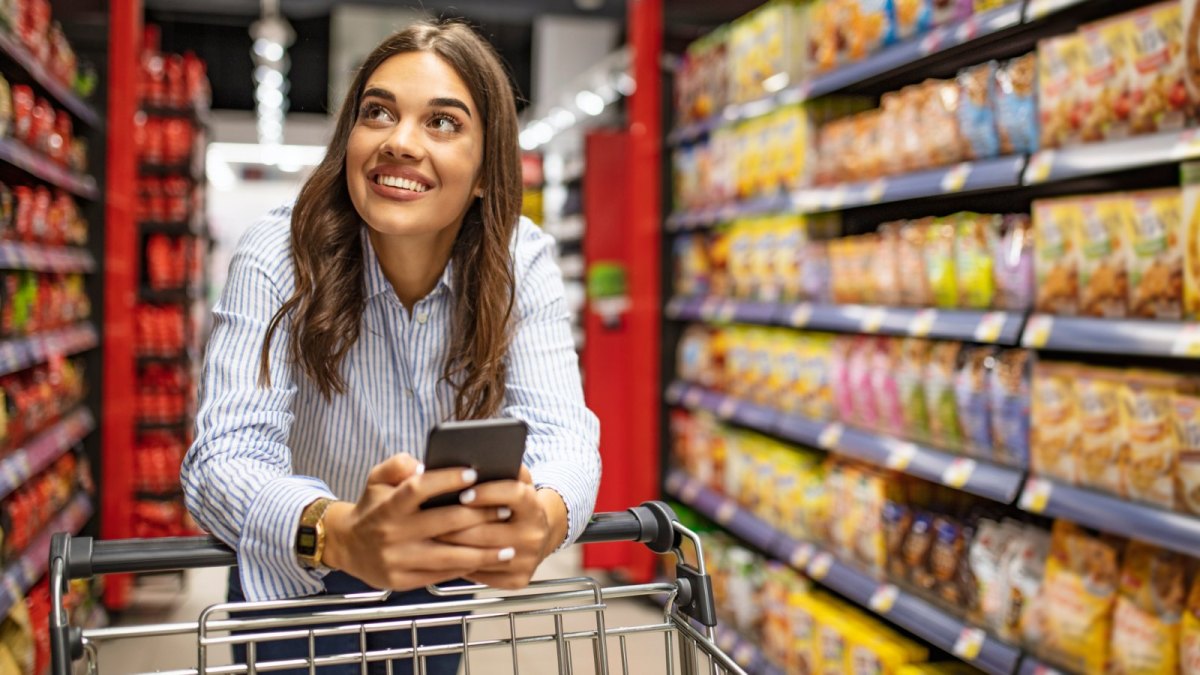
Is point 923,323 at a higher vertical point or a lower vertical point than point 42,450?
higher

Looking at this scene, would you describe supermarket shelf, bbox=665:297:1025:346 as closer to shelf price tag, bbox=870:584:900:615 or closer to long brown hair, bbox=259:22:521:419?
shelf price tag, bbox=870:584:900:615

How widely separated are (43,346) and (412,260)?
242 cm

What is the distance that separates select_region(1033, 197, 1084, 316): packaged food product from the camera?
7.87ft

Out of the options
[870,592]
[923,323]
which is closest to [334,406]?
[923,323]

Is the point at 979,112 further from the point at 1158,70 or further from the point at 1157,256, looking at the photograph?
the point at 1157,256

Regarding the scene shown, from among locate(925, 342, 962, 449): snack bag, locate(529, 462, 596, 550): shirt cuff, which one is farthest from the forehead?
locate(925, 342, 962, 449): snack bag

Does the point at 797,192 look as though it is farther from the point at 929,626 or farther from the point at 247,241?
the point at 247,241

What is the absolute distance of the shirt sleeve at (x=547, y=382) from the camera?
1.39m

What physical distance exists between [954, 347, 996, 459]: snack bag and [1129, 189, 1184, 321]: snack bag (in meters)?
0.52

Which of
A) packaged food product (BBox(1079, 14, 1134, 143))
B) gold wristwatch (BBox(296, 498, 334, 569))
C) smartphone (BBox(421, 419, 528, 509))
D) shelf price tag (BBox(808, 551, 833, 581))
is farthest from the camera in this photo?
shelf price tag (BBox(808, 551, 833, 581))

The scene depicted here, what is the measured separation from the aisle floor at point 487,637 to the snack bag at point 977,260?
1135 millimetres

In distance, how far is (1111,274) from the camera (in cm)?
231

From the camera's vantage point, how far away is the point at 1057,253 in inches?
96.1

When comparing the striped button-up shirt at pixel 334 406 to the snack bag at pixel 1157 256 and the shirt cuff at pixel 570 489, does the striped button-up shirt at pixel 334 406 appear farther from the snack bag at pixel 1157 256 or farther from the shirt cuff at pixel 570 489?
the snack bag at pixel 1157 256
